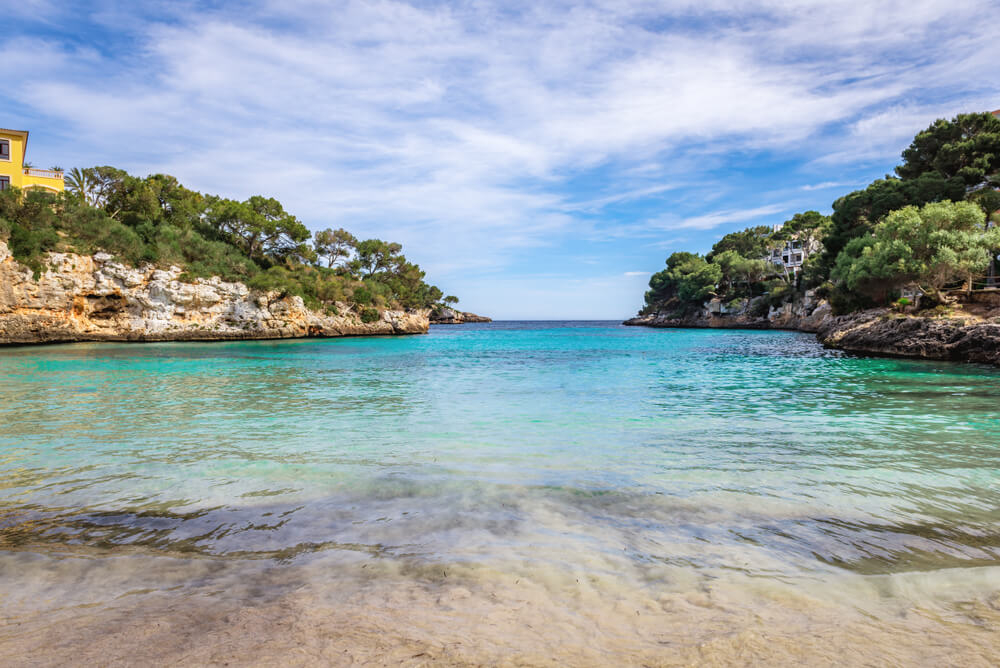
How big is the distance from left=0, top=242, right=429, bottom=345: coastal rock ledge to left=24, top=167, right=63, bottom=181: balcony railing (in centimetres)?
1285

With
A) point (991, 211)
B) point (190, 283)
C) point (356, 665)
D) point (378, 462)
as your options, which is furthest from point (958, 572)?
point (190, 283)

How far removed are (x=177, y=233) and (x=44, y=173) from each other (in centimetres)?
1150

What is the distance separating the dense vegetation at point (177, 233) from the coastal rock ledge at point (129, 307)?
107cm

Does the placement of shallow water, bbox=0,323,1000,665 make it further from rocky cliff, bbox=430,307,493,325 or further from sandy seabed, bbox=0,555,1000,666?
rocky cliff, bbox=430,307,493,325

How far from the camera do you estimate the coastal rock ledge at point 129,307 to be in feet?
110

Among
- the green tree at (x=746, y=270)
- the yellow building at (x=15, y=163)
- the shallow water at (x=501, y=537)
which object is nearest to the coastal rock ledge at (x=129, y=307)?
the yellow building at (x=15, y=163)

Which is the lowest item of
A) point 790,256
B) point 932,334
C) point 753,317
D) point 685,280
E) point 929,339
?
point 929,339

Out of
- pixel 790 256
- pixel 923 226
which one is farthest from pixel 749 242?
pixel 923 226

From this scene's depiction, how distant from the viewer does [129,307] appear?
1581 inches

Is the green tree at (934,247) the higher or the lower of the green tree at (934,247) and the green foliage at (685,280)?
the lower

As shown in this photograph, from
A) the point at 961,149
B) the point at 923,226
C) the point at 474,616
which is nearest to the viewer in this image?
the point at 474,616

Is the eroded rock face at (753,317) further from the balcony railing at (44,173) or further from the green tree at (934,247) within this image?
the balcony railing at (44,173)

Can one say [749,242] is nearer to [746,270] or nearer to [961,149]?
[746,270]

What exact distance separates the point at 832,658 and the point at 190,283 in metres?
50.2
